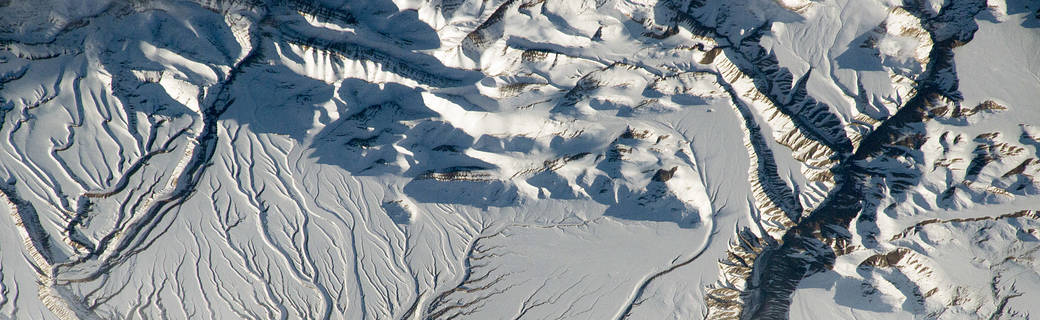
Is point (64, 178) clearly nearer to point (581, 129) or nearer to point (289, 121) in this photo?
point (289, 121)

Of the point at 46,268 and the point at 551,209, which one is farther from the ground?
the point at 551,209

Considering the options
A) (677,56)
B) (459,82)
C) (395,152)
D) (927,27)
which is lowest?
(395,152)

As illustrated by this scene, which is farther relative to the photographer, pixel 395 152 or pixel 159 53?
pixel 395 152

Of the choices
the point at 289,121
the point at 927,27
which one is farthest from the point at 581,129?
the point at 927,27

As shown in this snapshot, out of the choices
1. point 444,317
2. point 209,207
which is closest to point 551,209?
point 444,317

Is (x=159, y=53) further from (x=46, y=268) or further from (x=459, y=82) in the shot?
(x=459, y=82)

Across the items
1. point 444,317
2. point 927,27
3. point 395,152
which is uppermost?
point 927,27
